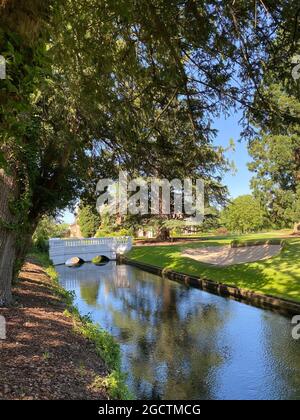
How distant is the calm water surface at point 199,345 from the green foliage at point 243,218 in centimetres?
3953

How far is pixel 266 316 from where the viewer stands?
12.0m

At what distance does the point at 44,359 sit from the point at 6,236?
11.9 feet

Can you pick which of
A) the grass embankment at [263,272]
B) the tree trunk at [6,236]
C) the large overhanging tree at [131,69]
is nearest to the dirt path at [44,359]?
the tree trunk at [6,236]

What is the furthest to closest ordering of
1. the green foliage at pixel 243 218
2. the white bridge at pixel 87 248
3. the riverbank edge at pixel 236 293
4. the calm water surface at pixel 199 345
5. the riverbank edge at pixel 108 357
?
1. the green foliage at pixel 243 218
2. the white bridge at pixel 87 248
3. the riverbank edge at pixel 236 293
4. the calm water surface at pixel 199 345
5. the riverbank edge at pixel 108 357

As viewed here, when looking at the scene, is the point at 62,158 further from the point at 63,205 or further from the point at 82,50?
the point at 82,50

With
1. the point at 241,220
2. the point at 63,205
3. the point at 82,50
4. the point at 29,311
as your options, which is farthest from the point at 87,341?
the point at 241,220

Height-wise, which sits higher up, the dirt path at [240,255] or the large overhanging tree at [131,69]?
the large overhanging tree at [131,69]

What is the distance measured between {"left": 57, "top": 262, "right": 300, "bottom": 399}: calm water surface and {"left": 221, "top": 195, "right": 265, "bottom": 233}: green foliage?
130 ft

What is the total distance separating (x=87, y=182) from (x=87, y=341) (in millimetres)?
5312

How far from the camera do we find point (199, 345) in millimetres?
9703

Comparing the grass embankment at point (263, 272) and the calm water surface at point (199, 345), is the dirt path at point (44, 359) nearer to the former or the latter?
the calm water surface at point (199, 345)

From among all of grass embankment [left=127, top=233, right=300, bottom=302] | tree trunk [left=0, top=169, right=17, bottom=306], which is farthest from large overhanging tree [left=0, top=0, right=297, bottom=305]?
grass embankment [left=127, top=233, right=300, bottom=302]

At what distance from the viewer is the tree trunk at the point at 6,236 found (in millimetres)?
8211

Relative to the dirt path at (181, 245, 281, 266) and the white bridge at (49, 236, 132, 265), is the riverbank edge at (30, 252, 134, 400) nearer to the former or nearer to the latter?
the dirt path at (181, 245, 281, 266)
